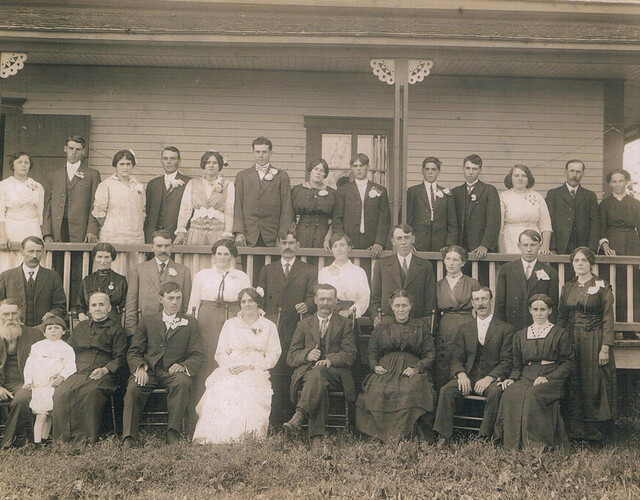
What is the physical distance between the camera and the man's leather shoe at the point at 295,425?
21.2 ft

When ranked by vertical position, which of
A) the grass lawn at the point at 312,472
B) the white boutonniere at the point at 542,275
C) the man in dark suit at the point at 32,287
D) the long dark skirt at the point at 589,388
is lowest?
the grass lawn at the point at 312,472

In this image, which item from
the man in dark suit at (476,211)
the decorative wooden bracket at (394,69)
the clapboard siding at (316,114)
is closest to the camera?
the man in dark suit at (476,211)

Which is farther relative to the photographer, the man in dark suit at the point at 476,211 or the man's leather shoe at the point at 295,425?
the man in dark suit at the point at 476,211

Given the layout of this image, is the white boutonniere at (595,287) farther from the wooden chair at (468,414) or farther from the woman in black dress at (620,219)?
the woman in black dress at (620,219)

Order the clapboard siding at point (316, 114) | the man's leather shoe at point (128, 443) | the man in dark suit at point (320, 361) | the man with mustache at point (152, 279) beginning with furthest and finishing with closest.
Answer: the clapboard siding at point (316, 114) → the man with mustache at point (152, 279) → the man in dark suit at point (320, 361) → the man's leather shoe at point (128, 443)

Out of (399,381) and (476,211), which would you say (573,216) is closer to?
(476,211)

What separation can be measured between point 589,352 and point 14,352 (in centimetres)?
564

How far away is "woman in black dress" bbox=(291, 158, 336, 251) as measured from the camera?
8.18 meters

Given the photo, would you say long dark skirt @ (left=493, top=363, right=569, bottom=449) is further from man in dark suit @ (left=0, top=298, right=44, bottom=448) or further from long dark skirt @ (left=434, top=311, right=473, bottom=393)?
man in dark suit @ (left=0, top=298, right=44, bottom=448)

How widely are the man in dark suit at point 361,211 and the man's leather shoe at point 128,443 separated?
10.9 feet

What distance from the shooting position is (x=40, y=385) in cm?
672

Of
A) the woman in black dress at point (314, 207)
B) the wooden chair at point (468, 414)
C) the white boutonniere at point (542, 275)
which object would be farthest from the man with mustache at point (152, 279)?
the white boutonniere at point (542, 275)

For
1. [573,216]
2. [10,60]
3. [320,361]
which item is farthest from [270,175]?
[573,216]

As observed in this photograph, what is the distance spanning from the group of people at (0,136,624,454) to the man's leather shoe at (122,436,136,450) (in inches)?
0.5
